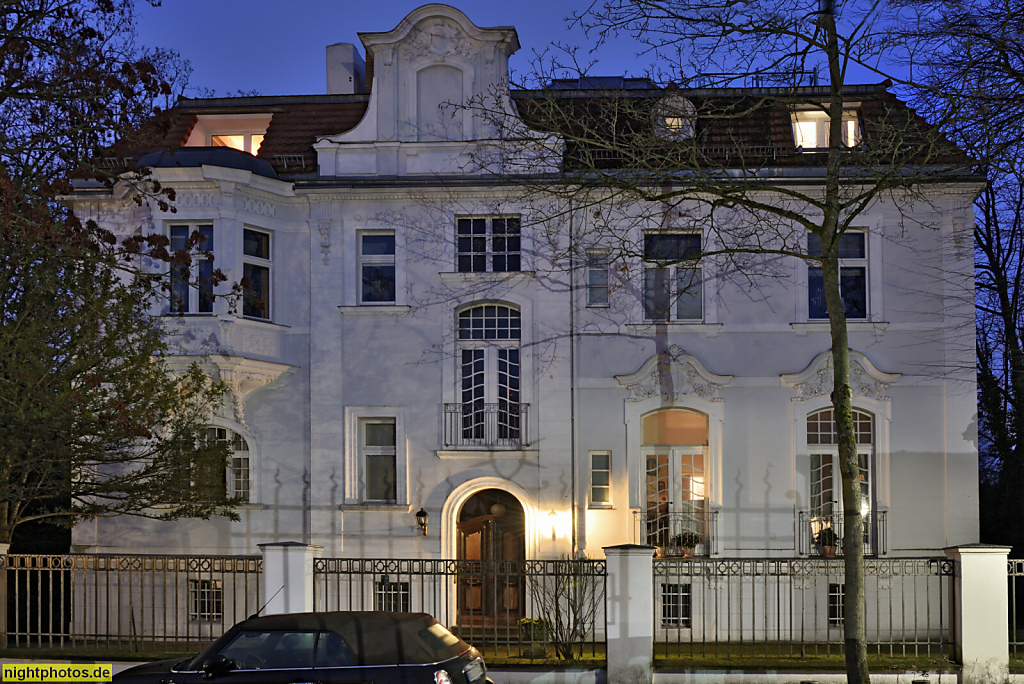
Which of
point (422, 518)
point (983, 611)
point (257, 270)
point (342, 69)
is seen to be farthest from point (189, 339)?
point (983, 611)

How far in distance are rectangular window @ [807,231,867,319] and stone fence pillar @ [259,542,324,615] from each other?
1041cm

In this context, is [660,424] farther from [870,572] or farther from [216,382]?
[216,382]

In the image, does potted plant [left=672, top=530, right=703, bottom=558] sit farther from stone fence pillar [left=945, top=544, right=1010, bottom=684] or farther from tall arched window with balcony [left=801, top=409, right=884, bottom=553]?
stone fence pillar [left=945, top=544, right=1010, bottom=684]

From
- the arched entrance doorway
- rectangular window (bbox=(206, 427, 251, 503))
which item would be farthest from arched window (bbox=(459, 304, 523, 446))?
rectangular window (bbox=(206, 427, 251, 503))

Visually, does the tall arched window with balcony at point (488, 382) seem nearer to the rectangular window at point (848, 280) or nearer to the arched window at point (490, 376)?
the arched window at point (490, 376)

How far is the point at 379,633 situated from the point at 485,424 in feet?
28.8

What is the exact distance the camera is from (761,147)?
62.0 feet

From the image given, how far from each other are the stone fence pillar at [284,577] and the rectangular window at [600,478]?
259 inches

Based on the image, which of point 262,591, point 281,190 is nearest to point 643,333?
point 281,190

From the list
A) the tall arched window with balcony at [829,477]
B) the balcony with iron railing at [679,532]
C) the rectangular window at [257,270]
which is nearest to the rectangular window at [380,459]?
the rectangular window at [257,270]

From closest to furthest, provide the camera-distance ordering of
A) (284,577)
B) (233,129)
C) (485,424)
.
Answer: (284,577) → (485,424) → (233,129)

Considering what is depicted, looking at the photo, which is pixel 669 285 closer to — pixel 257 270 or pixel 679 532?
pixel 679 532

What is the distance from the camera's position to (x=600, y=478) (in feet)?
61.3

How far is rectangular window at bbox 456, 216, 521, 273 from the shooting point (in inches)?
754
